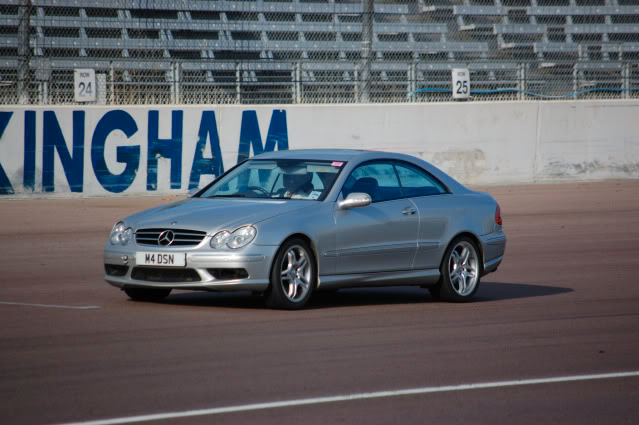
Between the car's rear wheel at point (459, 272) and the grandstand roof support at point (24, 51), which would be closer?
the car's rear wheel at point (459, 272)

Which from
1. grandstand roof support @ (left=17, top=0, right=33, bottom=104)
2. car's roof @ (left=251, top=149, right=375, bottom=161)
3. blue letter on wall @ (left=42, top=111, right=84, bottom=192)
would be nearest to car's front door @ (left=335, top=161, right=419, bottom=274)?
car's roof @ (left=251, top=149, right=375, bottom=161)

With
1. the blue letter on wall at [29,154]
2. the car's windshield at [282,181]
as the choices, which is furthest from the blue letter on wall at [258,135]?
the car's windshield at [282,181]

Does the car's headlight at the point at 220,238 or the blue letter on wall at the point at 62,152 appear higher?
the blue letter on wall at the point at 62,152

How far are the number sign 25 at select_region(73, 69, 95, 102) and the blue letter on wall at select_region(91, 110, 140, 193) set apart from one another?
45 cm

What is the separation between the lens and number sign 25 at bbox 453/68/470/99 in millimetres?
23328

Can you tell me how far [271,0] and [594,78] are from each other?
7213mm

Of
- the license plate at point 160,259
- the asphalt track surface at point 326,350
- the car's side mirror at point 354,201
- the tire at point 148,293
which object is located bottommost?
the asphalt track surface at point 326,350

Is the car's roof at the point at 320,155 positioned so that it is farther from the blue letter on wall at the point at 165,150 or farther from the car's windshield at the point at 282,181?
the blue letter on wall at the point at 165,150

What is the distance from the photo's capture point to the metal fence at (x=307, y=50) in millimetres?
20594

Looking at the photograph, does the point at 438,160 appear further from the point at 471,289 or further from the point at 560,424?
the point at 560,424

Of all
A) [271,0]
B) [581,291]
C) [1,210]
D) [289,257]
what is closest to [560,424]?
[289,257]

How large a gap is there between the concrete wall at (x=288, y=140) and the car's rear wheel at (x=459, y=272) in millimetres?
10834

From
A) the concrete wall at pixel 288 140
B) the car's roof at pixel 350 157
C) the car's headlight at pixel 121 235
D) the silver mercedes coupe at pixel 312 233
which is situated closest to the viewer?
the silver mercedes coupe at pixel 312 233

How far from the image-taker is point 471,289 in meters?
10.3
